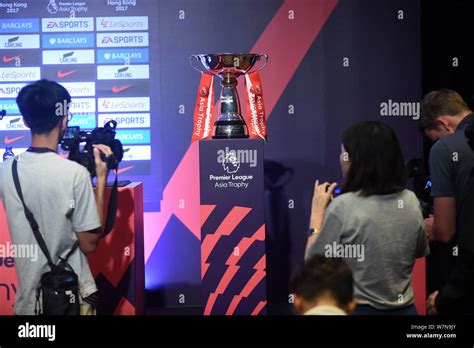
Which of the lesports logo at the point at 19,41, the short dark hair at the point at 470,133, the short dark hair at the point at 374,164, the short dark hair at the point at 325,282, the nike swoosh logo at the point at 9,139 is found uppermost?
the lesports logo at the point at 19,41

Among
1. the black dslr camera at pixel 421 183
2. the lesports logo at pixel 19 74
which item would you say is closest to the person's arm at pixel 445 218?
the black dslr camera at pixel 421 183

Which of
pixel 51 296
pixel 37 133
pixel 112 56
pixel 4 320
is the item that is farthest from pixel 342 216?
pixel 112 56

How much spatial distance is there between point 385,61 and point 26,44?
224 cm

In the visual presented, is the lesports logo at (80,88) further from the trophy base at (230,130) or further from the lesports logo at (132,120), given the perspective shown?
the trophy base at (230,130)

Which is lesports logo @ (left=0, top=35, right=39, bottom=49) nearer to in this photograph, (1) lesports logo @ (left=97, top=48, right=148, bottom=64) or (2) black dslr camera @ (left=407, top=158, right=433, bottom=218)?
(1) lesports logo @ (left=97, top=48, right=148, bottom=64)

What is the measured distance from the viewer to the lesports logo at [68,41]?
4.78 metres

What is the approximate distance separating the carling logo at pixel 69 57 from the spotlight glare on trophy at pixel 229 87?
3.07 ft

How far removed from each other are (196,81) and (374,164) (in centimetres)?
246

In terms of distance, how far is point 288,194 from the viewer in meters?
5.02

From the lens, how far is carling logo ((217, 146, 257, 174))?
398 cm

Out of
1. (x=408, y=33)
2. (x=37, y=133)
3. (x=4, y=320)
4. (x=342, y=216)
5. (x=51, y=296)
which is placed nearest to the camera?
(x=342, y=216)

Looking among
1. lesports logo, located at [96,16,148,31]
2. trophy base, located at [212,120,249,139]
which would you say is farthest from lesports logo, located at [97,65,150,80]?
trophy base, located at [212,120,249,139]

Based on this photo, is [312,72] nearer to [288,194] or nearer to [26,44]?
[288,194]

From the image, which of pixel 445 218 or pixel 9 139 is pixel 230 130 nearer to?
pixel 445 218
